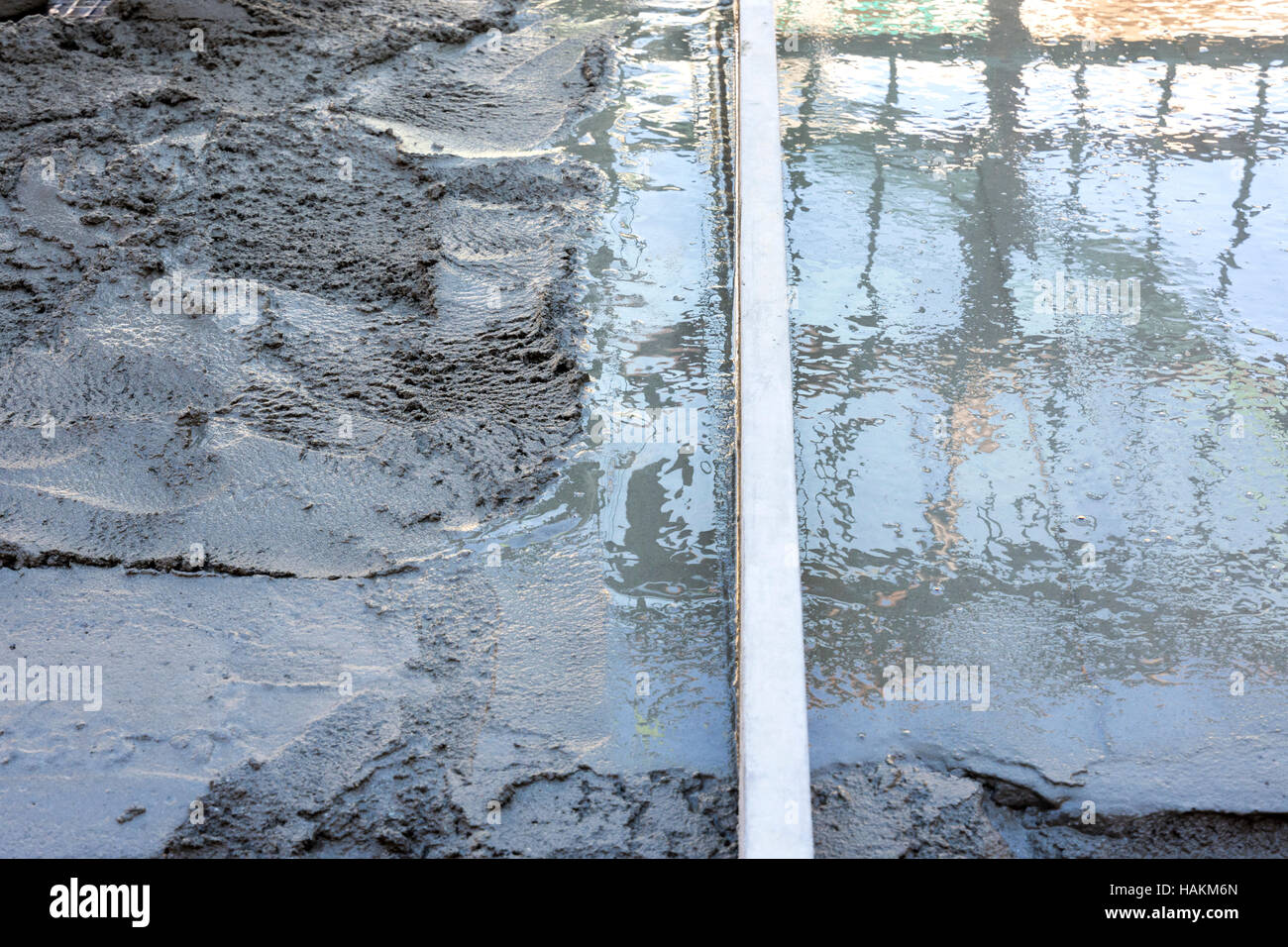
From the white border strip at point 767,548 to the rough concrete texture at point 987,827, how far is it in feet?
0.54

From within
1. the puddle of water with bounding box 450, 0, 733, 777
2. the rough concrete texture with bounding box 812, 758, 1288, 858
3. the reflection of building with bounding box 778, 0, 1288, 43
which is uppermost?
the reflection of building with bounding box 778, 0, 1288, 43

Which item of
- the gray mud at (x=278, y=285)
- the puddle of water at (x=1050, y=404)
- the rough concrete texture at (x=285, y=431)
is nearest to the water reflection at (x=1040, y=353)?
the puddle of water at (x=1050, y=404)

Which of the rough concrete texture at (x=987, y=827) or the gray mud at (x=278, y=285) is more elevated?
the gray mud at (x=278, y=285)

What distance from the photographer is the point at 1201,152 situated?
4699 mm

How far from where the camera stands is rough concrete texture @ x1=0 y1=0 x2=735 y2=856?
2461 mm

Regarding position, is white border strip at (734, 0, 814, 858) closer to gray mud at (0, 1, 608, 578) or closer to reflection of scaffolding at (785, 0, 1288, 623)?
reflection of scaffolding at (785, 0, 1288, 623)

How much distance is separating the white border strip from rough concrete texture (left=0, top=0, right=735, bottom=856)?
235mm

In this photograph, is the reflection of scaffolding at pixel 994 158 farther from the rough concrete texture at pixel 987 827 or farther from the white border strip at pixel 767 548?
the rough concrete texture at pixel 987 827

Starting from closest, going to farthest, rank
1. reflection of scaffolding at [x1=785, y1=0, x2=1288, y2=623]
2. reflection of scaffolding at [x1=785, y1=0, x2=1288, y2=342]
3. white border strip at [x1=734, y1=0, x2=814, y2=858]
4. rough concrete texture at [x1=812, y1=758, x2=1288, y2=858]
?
white border strip at [x1=734, y1=0, x2=814, y2=858], rough concrete texture at [x1=812, y1=758, x2=1288, y2=858], reflection of scaffolding at [x1=785, y1=0, x2=1288, y2=623], reflection of scaffolding at [x1=785, y1=0, x2=1288, y2=342]

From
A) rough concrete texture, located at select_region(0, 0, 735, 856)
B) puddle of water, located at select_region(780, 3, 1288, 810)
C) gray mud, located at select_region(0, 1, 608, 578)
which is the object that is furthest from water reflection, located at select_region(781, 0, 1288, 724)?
gray mud, located at select_region(0, 1, 608, 578)

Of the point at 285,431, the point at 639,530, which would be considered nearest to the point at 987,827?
the point at 639,530

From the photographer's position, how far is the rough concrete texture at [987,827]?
7.69 ft

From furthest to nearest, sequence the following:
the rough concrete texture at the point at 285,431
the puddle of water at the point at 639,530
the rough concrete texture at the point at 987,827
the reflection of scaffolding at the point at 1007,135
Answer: the reflection of scaffolding at the point at 1007,135 < the puddle of water at the point at 639,530 < the rough concrete texture at the point at 285,431 < the rough concrete texture at the point at 987,827
